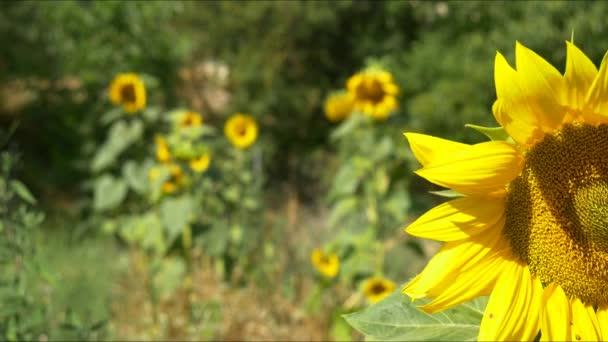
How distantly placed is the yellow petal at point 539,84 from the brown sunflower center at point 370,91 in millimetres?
2303

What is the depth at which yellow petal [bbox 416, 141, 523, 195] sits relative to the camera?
3.12 ft

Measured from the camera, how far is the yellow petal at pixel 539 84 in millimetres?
914

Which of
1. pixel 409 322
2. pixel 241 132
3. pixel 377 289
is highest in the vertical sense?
pixel 241 132

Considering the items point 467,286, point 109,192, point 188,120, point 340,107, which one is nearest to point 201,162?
point 188,120

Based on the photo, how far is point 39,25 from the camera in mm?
7148

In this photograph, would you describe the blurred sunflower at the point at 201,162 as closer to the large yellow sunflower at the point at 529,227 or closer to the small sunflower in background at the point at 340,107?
the small sunflower in background at the point at 340,107

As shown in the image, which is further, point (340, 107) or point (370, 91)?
point (340, 107)

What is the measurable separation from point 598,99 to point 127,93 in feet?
10.4

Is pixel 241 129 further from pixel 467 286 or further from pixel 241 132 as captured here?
pixel 467 286

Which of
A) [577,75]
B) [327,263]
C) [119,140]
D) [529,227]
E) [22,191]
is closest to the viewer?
[577,75]

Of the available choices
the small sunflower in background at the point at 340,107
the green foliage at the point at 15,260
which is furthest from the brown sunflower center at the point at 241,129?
the green foliage at the point at 15,260

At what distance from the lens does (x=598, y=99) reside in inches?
36.6

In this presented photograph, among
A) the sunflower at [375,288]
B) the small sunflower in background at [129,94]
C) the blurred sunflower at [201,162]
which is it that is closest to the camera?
the sunflower at [375,288]

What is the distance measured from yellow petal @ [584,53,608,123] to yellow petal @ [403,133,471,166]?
0.51ft
